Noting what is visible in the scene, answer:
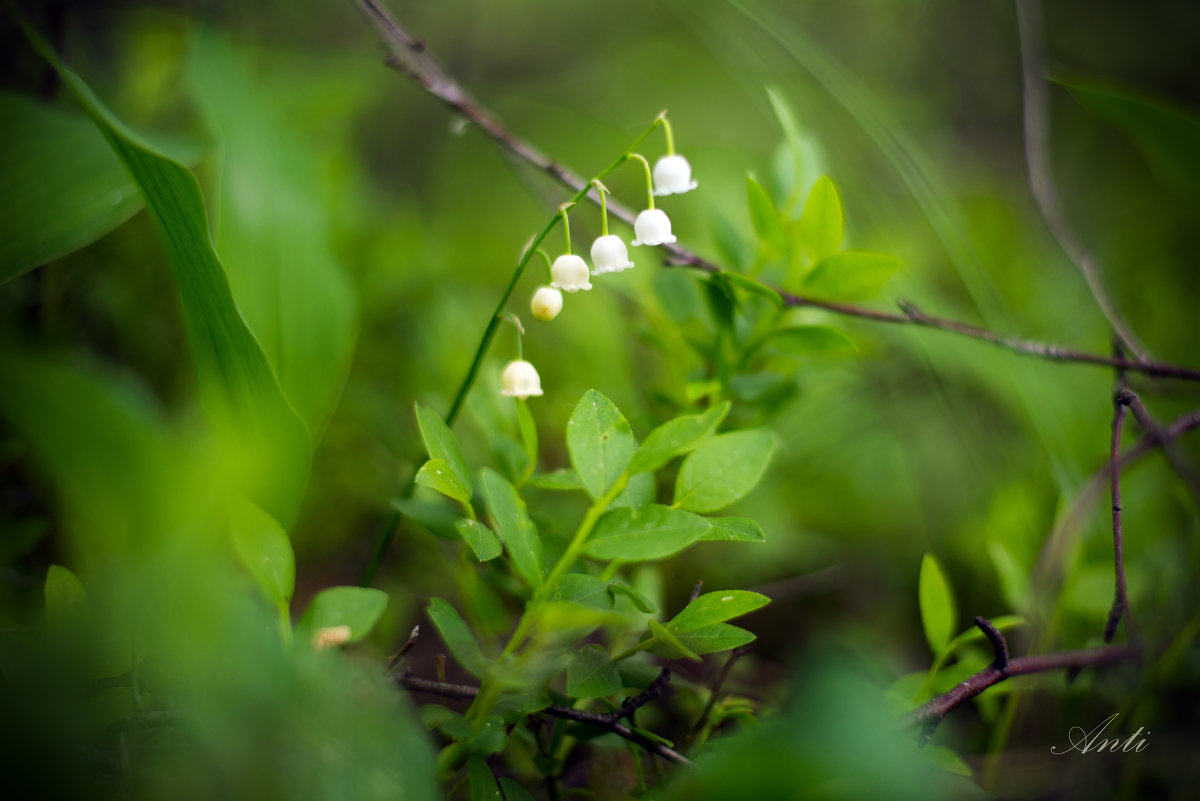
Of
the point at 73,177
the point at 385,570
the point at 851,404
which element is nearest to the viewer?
the point at 73,177

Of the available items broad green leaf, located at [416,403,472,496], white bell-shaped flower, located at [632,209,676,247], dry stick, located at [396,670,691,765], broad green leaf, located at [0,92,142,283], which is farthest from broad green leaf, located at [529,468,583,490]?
broad green leaf, located at [0,92,142,283]

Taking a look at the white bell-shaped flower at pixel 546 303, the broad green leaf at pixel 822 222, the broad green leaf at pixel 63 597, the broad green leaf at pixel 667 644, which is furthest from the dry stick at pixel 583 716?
the broad green leaf at pixel 822 222

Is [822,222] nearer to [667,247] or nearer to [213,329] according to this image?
[667,247]

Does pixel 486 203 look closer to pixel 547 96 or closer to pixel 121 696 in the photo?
pixel 547 96

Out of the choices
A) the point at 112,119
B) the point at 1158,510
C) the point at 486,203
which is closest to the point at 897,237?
the point at 1158,510

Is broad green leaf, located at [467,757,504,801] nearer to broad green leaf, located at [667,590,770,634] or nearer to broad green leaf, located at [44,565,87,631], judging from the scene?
broad green leaf, located at [667,590,770,634]

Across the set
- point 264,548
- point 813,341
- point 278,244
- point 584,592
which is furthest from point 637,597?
point 278,244
